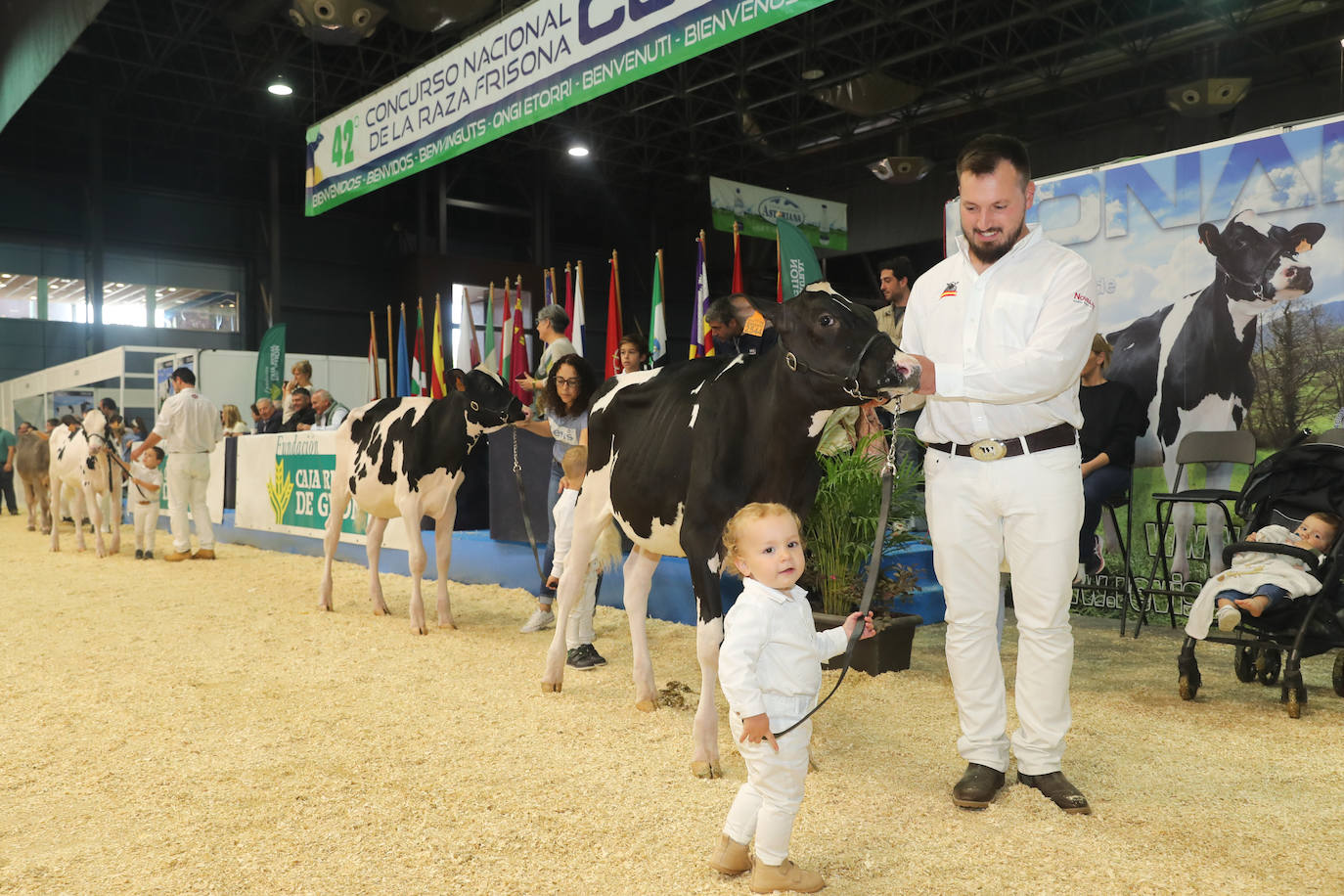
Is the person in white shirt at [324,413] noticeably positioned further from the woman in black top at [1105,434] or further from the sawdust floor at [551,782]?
the woman in black top at [1105,434]

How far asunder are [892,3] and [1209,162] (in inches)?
405

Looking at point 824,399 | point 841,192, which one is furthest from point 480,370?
point 841,192

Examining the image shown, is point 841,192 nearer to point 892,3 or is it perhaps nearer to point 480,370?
point 892,3

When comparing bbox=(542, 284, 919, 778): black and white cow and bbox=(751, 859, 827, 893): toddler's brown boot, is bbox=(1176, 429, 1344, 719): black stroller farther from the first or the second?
bbox=(751, 859, 827, 893): toddler's brown boot

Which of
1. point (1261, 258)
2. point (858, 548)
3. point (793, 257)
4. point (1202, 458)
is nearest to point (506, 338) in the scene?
point (793, 257)

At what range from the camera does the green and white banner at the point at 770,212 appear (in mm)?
16297

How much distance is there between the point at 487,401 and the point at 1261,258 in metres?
4.57

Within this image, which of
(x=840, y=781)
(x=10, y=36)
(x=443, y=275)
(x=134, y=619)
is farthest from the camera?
(x=443, y=275)

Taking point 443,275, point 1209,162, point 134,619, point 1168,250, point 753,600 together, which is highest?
point 443,275

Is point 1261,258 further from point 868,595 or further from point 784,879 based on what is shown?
point 784,879

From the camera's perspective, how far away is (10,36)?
10.6 metres

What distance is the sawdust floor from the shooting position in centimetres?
245

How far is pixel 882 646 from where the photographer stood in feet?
15.0

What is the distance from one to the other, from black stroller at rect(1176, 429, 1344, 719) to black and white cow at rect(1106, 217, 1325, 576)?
1127 millimetres
